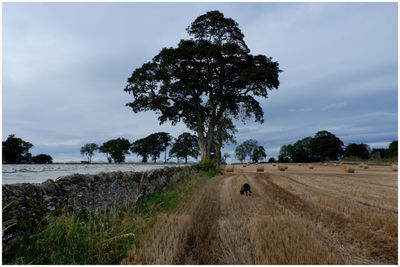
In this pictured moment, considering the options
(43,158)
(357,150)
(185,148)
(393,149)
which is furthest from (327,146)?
(43,158)

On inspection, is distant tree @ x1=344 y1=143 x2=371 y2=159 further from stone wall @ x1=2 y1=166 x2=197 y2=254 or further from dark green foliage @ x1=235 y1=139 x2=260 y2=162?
stone wall @ x1=2 y1=166 x2=197 y2=254

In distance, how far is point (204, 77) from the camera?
2264 cm

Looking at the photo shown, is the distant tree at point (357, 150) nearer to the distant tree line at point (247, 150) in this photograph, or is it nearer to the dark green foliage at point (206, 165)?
the distant tree line at point (247, 150)

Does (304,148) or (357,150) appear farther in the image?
(304,148)

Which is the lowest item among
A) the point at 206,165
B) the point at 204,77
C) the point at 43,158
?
the point at 206,165

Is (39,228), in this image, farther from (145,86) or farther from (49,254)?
(145,86)

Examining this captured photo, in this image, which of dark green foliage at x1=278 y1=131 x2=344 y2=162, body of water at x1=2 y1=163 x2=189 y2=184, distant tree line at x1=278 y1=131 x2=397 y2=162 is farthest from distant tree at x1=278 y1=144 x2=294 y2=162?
body of water at x1=2 y1=163 x2=189 y2=184

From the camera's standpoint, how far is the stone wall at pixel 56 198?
2684 mm

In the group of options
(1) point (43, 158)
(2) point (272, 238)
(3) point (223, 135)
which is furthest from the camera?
(3) point (223, 135)

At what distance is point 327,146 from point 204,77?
81269 mm

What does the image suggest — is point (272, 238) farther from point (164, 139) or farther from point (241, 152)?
point (241, 152)

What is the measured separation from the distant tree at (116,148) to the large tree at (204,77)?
52.7 metres

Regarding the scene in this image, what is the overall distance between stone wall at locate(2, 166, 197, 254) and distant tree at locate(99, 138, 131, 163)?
6922 centimetres

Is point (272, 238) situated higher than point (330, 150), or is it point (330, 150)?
point (330, 150)
